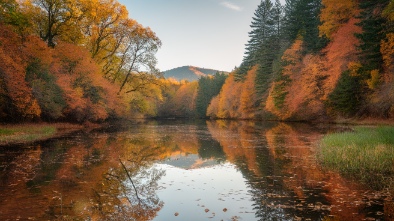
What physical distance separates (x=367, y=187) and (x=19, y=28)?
3200cm

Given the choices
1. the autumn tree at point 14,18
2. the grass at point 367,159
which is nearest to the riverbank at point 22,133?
the autumn tree at point 14,18

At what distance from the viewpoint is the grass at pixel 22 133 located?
2269 centimetres

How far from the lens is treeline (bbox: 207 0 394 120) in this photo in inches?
1177

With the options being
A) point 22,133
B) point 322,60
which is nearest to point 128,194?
point 22,133

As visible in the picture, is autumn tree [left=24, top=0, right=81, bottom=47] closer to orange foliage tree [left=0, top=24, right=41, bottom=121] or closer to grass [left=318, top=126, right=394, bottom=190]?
orange foliage tree [left=0, top=24, right=41, bottom=121]

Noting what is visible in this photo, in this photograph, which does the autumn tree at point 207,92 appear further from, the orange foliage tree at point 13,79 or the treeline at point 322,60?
the orange foliage tree at point 13,79

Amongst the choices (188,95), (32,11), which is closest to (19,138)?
(32,11)

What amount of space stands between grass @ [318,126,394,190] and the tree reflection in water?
714 cm

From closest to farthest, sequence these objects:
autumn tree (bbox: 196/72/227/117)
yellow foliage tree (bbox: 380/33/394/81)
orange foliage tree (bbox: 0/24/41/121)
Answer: orange foliage tree (bbox: 0/24/41/121)
yellow foliage tree (bbox: 380/33/394/81)
autumn tree (bbox: 196/72/227/117)

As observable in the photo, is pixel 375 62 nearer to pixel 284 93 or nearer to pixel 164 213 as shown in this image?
pixel 284 93

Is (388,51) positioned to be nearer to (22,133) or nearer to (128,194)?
(128,194)

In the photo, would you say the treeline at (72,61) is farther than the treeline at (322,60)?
No

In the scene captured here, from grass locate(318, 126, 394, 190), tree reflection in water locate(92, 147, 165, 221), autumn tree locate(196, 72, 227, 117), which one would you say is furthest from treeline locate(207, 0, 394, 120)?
autumn tree locate(196, 72, 227, 117)

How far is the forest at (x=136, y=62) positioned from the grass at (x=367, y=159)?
1397 centimetres
